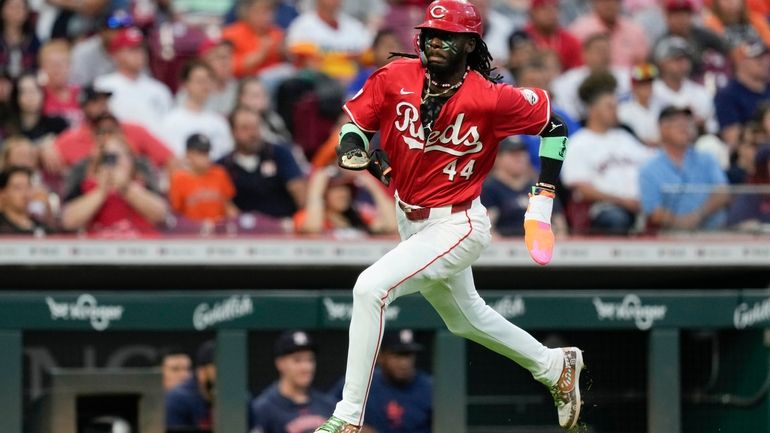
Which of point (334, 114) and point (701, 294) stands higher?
point (334, 114)

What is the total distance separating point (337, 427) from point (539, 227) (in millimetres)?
1085

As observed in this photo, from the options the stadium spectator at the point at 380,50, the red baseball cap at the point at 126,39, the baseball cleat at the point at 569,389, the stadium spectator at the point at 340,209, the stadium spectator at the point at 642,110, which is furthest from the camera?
the stadium spectator at the point at 642,110

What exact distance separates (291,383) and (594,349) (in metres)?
1.70

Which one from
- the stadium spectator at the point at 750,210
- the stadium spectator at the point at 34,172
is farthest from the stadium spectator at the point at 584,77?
the stadium spectator at the point at 34,172

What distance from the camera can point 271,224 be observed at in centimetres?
758

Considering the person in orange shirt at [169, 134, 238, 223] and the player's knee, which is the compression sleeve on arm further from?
the person in orange shirt at [169, 134, 238, 223]

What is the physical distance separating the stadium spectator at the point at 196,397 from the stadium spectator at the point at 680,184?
2658 millimetres

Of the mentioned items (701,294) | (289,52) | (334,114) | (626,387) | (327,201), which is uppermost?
(289,52)

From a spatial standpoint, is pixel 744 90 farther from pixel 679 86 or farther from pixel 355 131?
pixel 355 131

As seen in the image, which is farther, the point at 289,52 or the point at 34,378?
the point at 289,52

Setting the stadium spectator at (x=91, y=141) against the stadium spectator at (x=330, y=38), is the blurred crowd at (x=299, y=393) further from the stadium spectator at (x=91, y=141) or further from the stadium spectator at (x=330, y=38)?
the stadium spectator at (x=330, y=38)

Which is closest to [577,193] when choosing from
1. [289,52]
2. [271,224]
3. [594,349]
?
[594,349]

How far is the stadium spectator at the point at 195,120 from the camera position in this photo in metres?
8.64

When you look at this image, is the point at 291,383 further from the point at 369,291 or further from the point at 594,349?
the point at 369,291
